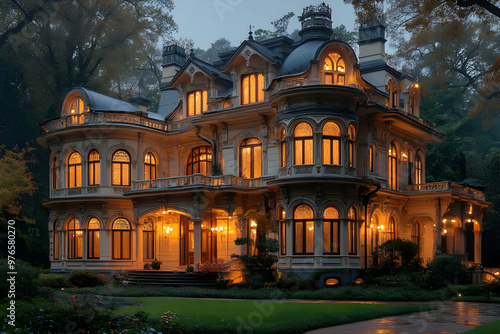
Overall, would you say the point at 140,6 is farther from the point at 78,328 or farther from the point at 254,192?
the point at 78,328

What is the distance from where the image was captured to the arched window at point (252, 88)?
34.2 meters

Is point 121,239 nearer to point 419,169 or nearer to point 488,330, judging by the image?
point 419,169

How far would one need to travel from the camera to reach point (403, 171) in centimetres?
3762

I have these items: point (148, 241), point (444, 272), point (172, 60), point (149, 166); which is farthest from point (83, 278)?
point (172, 60)

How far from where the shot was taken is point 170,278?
3225 centimetres

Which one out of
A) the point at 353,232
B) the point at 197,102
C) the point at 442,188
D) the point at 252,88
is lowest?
the point at 353,232

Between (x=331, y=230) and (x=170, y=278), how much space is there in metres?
8.57

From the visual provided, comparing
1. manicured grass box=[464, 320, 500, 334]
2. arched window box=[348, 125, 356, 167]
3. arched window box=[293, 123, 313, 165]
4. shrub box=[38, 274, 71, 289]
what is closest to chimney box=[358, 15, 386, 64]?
arched window box=[348, 125, 356, 167]

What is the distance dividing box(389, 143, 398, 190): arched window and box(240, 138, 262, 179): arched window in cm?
766

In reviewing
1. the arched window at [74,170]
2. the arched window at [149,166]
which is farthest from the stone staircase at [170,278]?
the arched window at [74,170]

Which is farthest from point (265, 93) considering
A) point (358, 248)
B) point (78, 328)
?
point (78, 328)

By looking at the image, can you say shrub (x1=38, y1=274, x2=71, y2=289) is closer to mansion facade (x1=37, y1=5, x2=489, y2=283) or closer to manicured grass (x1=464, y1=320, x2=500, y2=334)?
mansion facade (x1=37, y1=5, x2=489, y2=283)

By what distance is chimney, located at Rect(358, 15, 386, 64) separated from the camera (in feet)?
123

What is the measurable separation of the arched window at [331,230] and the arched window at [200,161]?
932 centimetres
